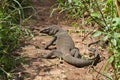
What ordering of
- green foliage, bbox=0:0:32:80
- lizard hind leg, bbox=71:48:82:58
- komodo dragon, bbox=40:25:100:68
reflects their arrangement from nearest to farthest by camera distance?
green foliage, bbox=0:0:32:80, komodo dragon, bbox=40:25:100:68, lizard hind leg, bbox=71:48:82:58

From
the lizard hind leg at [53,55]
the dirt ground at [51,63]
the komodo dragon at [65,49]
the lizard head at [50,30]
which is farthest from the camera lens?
the lizard head at [50,30]

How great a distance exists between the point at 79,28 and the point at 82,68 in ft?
4.88

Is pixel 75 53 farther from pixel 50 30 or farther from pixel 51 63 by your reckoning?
pixel 50 30

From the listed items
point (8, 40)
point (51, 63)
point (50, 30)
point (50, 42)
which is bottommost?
point (51, 63)

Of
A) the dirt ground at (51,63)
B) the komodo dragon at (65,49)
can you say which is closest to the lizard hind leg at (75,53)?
the komodo dragon at (65,49)

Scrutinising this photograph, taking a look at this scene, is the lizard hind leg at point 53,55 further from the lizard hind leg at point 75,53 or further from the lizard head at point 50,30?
the lizard head at point 50,30

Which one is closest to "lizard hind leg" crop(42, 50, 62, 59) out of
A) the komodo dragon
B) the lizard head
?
the komodo dragon

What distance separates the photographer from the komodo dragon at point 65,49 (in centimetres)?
508

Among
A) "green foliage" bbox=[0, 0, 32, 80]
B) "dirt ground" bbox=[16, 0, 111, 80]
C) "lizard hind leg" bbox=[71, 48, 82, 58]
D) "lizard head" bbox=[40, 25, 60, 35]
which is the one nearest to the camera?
"green foliage" bbox=[0, 0, 32, 80]

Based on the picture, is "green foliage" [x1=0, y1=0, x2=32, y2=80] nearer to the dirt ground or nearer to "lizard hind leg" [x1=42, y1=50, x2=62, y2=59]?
the dirt ground

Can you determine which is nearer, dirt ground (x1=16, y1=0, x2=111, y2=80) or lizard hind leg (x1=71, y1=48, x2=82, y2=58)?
dirt ground (x1=16, y1=0, x2=111, y2=80)

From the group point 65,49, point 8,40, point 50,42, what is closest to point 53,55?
point 65,49

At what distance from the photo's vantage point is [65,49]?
5.52m

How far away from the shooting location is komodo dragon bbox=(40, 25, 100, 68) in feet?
16.7
